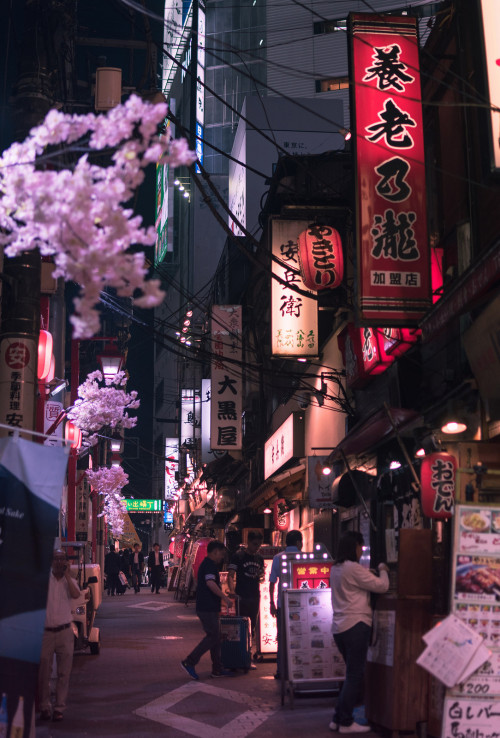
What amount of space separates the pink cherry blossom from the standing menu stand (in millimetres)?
6698

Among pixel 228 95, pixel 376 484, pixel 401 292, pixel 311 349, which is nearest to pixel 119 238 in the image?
pixel 401 292

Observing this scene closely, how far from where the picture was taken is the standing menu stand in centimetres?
1048

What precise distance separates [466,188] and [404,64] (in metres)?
1.75

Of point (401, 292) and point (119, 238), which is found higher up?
point (401, 292)

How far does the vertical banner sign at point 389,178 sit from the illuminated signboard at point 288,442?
30.0 feet


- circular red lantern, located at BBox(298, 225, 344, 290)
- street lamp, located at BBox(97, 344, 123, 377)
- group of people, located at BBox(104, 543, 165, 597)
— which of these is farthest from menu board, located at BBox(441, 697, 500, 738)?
group of people, located at BBox(104, 543, 165, 597)

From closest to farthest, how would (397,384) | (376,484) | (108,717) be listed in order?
(108,717) < (397,384) < (376,484)

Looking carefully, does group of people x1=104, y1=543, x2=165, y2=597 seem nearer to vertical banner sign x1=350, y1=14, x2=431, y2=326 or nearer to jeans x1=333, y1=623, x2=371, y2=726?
vertical banner sign x1=350, y1=14, x2=431, y2=326

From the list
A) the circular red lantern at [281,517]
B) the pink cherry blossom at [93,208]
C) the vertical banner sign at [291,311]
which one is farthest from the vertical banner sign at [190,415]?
the pink cherry blossom at [93,208]

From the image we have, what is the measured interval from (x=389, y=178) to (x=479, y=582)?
5.73 m

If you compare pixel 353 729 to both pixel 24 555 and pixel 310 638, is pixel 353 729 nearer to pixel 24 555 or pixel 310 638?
pixel 310 638

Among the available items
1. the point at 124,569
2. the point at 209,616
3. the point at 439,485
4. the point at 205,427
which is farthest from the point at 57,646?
the point at 124,569

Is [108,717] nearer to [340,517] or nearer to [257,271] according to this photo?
[340,517]

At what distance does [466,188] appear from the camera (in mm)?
11008
